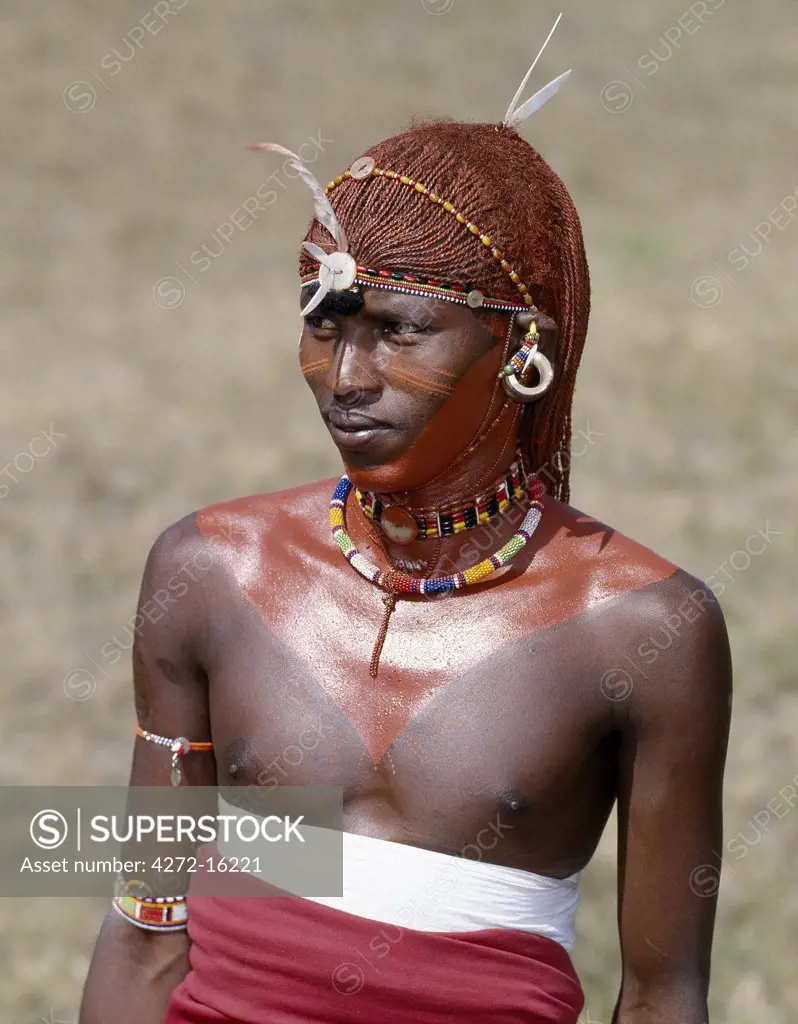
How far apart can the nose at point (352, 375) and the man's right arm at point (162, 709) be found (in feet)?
1.90

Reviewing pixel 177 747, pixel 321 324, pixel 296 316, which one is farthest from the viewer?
pixel 296 316

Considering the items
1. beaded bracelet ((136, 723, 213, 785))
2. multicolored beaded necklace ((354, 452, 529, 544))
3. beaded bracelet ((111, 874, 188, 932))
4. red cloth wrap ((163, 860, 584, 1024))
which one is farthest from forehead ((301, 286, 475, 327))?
beaded bracelet ((111, 874, 188, 932))

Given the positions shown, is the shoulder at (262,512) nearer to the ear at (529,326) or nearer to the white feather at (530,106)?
the ear at (529,326)

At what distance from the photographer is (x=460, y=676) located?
3131mm

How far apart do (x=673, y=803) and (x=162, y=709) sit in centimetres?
110

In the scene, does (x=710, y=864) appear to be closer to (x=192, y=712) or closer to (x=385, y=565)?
(x=385, y=565)

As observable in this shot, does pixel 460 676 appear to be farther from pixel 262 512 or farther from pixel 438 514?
pixel 262 512

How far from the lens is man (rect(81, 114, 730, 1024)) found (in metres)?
3.04

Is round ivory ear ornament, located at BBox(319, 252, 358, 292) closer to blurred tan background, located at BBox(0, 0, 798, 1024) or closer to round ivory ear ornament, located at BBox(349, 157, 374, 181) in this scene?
round ivory ear ornament, located at BBox(349, 157, 374, 181)

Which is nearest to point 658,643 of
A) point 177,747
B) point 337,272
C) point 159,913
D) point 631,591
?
point 631,591

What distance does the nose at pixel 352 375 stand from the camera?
3.00 metres

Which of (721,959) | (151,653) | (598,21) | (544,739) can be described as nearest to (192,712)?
(151,653)

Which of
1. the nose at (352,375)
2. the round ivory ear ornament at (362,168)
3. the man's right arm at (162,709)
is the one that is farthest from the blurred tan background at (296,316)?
the round ivory ear ornament at (362,168)

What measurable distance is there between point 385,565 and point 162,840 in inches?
30.4
